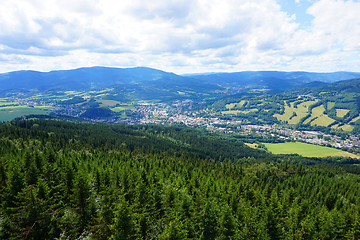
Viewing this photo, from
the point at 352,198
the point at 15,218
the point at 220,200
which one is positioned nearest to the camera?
the point at 15,218

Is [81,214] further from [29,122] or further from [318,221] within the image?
[29,122]

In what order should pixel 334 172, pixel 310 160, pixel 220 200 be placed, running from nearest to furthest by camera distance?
pixel 220 200 → pixel 334 172 → pixel 310 160

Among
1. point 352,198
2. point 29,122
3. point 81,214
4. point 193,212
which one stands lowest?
point 352,198

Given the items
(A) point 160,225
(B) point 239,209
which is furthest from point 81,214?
(B) point 239,209

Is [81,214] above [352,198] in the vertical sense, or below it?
above

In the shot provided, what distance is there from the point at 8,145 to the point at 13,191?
3206 inches

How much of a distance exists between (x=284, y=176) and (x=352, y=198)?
33.2 metres

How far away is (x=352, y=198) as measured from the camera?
87.4 metres

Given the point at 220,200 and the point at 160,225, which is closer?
the point at 160,225

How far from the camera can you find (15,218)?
2689 cm

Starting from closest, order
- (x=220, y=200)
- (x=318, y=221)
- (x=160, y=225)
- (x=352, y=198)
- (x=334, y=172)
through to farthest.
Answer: (x=160, y=225), (x=318, y=221), (x=220, y=200), (x=352, y=198), (x=334, y=172)

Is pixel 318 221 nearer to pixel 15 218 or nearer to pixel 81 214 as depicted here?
pixel 81 214

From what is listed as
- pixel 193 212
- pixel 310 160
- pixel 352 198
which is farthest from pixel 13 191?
pixel 310 160

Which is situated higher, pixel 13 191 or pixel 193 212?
pixel 13 191
